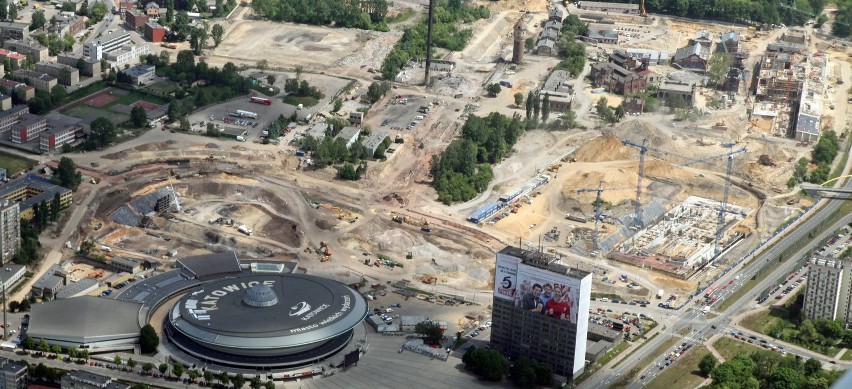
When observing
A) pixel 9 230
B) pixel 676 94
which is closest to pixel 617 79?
pixel 676 94

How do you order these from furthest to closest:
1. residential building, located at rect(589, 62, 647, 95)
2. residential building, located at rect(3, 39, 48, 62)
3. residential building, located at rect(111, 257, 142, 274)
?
residential building, located at rect(589, 62, 647, 95)
residential building, located at rect(3, 39, 48, 62)
residential building, located at rect(111, 257, 142, 274)

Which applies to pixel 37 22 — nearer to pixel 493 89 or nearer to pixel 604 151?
pixel 493 89

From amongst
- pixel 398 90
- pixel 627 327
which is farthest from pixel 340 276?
pixel 398 90

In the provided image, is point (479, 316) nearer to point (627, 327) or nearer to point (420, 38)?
point (627, 327)

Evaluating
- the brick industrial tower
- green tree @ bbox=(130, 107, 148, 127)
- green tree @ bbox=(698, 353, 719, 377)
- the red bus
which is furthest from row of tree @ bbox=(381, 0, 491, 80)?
green tree @ bbox=(698, 353, 719, 377)

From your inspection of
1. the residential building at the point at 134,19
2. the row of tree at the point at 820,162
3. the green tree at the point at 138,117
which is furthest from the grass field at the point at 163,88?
the row of tree at the point at 820,162

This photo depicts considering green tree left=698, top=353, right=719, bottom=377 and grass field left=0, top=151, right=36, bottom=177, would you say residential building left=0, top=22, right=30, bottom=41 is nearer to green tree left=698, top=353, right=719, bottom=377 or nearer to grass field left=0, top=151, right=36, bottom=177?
grass field left=0, top=151, right=36, bottom=177
